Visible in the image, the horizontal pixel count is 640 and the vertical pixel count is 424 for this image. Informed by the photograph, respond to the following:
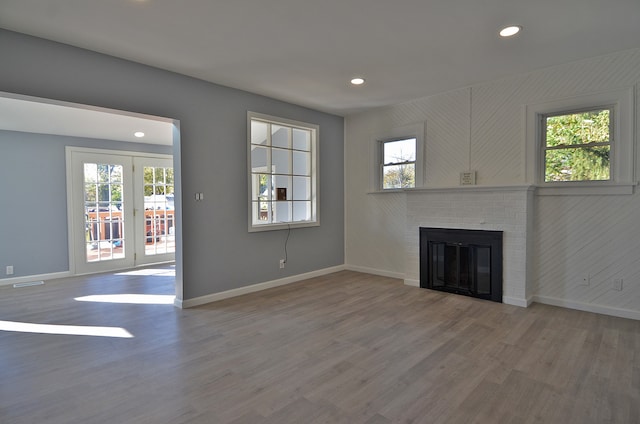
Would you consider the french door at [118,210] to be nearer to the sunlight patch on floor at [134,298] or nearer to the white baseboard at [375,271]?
the sunlight patch on floor at [134,298]

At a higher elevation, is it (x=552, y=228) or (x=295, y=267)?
(x=552, y=228)

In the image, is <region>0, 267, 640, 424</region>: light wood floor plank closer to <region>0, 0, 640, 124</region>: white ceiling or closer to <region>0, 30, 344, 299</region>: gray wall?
<region>0, 30, 344, 299</region>: gray wall

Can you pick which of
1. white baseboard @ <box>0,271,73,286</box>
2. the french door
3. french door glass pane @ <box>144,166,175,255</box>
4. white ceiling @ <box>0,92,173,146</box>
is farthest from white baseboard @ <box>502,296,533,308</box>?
white baseboard @ <box>0,271,73,286</box>

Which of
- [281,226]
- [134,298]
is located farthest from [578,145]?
[134,298]

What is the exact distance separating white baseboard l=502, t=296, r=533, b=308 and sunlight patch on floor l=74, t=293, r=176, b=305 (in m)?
4.03

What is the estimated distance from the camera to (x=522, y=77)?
3.98m

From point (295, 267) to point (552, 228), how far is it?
3.41 meters

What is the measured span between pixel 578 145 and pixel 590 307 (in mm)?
1792

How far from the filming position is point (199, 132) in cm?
402

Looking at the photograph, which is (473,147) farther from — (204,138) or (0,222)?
(0,222)

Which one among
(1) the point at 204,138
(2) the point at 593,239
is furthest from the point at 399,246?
(1) the point at 204,138

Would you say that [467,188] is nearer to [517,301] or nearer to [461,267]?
[461,267]

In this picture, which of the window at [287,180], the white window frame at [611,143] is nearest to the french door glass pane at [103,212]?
the window at [287,180]

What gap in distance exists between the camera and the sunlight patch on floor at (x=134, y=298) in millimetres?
4137
